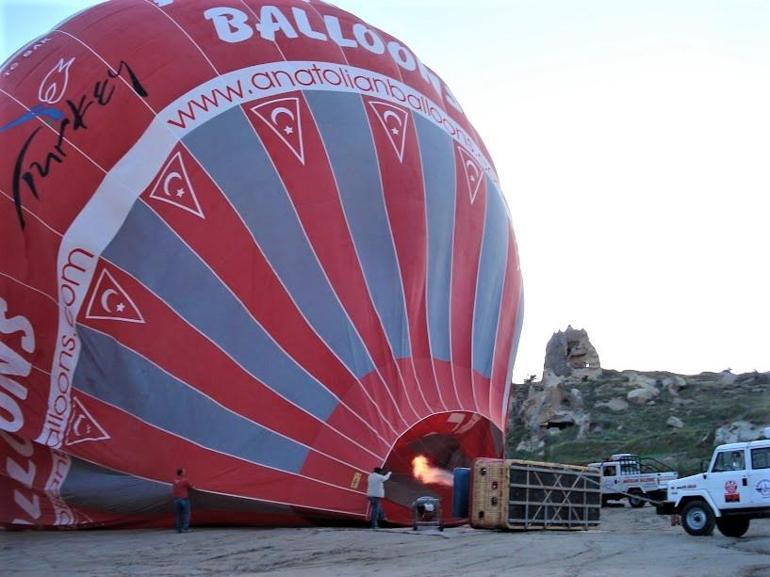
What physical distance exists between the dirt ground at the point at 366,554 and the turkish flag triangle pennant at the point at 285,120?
5020 millimetres

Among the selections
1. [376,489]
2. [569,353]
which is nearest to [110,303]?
[376,489]

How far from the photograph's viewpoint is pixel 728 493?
1359 centimetres

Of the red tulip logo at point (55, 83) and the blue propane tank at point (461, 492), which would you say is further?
the blue propane tank at point (461, 492)

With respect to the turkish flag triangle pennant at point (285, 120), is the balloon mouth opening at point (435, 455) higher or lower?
lower

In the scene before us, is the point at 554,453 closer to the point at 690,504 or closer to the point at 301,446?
the point at 690,504

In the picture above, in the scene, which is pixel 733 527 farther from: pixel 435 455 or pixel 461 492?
pixel 435 455

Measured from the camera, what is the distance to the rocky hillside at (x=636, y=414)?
3046cm

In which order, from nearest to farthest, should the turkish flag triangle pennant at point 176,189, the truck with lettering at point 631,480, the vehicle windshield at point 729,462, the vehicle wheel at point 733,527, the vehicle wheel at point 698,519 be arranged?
the turkish flag triangle pennant at point 176,189 < the vehicle windshield at point 729,462 < the vehicle wheel at point 698,519 < the vehicle wheel at point 733,527 < the truck with lettering at point 631,480

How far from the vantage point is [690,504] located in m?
14.0

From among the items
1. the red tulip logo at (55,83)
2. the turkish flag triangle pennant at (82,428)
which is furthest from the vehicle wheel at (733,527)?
the red tulip logo at (55,83)

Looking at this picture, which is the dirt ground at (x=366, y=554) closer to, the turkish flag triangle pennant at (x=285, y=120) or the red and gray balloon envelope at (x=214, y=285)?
the red and gray balloon envelope at (x=214, y=285)

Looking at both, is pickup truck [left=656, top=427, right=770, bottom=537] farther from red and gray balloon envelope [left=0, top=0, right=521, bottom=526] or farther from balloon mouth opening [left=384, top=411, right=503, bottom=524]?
red and gray balloon envelope [left=0, top=0, right=521, bottom=526]

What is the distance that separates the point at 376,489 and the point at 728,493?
535cm

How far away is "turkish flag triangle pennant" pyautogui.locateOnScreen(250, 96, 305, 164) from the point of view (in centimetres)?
1280
